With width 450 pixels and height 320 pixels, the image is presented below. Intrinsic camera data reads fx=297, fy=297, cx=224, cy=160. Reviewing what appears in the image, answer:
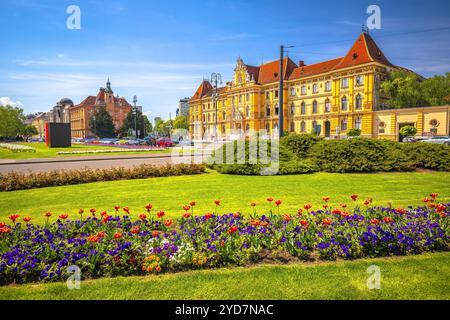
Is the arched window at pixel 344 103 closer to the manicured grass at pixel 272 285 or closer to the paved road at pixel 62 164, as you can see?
the paved road at pixel 62 164

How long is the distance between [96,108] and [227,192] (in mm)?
105880

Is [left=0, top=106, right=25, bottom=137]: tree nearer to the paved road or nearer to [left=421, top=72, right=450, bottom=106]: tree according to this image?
the paved road

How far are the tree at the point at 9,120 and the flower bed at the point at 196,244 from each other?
3925 inches

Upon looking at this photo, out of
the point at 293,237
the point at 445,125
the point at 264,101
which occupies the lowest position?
the point at 293,237

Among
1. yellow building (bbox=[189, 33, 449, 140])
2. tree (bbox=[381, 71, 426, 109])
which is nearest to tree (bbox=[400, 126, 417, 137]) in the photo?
yellow building (bbox=[189, 33, 449, 140])

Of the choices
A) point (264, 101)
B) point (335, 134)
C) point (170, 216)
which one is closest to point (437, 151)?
point (170, 216)

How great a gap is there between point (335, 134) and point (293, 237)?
52.8 m

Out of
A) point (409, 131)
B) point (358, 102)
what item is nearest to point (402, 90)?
point (358, 102)

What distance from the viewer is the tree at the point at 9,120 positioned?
278 ft

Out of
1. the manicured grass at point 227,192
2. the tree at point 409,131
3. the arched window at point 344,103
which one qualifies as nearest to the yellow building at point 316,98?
the arched window at point 344,103

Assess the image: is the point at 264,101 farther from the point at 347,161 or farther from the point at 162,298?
the point at 162,298

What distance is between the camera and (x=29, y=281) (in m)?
4.16

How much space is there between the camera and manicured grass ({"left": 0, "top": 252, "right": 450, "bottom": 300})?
3.73 m

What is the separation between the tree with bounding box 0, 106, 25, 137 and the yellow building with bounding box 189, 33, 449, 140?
55678 mm
